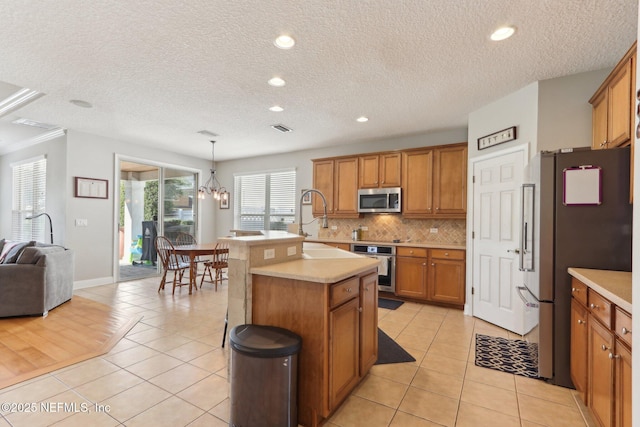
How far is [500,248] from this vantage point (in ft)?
11.6

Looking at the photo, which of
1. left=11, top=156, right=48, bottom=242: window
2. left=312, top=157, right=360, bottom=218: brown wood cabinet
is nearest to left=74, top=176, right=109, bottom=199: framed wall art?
left=11, top=156, right=48, bottom=242: window

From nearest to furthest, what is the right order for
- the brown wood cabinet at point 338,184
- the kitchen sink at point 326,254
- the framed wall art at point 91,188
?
the kitchen sink at point 326,254, the framed wall art at point 91,188, the brown wood cabinet at point 338,184

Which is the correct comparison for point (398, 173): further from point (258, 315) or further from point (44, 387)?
point (44, 387)

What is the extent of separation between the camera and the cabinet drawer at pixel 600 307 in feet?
5.25

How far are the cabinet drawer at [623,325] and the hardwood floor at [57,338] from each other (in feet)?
12.2

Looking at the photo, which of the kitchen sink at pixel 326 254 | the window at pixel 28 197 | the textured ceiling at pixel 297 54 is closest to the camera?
the textured ceiling at pixel 297 54

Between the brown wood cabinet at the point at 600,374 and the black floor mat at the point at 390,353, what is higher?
the brown wood cabinet at the point at 600,374

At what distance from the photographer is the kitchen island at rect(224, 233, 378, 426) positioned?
1785mm

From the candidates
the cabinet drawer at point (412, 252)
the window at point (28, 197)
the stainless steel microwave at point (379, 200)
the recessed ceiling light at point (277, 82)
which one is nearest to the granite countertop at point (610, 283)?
the cabinet drawer at point (412, 252)

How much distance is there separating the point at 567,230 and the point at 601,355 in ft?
2.91

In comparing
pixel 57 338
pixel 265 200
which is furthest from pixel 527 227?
pixel 265 200

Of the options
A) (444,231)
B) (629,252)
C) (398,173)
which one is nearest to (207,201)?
(398,173)

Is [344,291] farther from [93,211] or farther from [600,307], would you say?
[93,211]

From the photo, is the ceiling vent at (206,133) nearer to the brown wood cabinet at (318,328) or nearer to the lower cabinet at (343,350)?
the brown wood cabinet at (318,328)
